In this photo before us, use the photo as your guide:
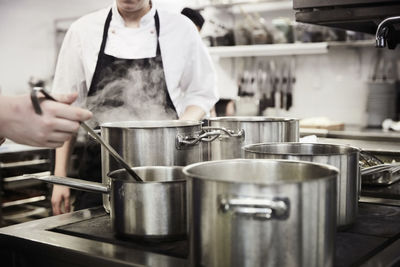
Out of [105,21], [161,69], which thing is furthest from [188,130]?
[105,21]

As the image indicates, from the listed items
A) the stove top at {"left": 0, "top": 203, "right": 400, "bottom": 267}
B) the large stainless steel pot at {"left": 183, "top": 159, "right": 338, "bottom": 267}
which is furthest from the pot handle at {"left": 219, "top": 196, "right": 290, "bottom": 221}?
the stove top at {"left": 0, "top": 203, "right": 400, "bottom": 267}

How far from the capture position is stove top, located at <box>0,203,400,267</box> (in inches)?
36.7

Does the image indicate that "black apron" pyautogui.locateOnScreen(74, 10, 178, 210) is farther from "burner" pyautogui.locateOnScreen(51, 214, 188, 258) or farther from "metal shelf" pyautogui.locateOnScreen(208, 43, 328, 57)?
"metal shelf" pyautogui.locateOnScreen(208, 43, 328, 57)

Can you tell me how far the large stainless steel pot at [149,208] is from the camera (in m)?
0.99

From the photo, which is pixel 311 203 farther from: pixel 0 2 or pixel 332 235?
pixel 0 2

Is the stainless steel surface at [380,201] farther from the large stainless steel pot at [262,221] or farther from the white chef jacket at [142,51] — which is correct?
the white chef jacket at [142,51]

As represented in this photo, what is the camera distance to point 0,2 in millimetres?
5027

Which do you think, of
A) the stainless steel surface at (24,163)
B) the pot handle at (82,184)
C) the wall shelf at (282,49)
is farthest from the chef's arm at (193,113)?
the wall shelf at (282,49)

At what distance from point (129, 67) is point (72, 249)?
1.27m

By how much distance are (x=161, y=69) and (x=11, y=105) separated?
1.23 metres

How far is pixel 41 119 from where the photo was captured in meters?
0.94

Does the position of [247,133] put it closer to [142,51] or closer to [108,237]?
[108,237]

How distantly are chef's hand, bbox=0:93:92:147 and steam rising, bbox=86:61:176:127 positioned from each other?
1.01 meters

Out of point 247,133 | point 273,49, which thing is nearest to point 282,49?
point 273,49
